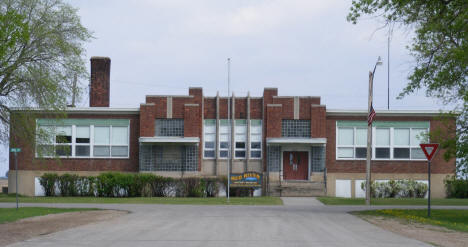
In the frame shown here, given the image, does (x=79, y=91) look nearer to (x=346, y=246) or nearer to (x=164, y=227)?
(x=164, y=227)

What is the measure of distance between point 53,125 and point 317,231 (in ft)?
71.1

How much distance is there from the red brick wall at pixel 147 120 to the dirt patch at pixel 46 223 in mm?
12143

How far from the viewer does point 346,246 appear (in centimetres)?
1216

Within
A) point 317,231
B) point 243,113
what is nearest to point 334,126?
point 243,113

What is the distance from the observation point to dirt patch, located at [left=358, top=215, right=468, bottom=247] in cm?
1360

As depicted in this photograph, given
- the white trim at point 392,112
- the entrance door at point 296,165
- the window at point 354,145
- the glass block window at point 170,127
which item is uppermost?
the white trim at point 392,112

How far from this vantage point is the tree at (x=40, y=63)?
25875 millimetres

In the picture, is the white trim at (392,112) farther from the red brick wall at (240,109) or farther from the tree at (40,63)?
the tree at (40,63)

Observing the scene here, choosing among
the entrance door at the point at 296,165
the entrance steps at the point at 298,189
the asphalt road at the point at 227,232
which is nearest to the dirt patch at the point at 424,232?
the asphalt road at the point at 227,232

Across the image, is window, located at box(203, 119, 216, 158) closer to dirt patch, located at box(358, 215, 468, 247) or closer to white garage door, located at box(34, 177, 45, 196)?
white garage door, located at box(34, 177, 45, 196)

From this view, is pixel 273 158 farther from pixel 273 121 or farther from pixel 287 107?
pixel 287 107

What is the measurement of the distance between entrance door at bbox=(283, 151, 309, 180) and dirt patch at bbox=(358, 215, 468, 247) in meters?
15.0

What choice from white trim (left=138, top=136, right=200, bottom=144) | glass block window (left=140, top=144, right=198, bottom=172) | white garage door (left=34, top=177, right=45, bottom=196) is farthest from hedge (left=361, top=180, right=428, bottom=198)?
white garage door (left=34, top=177, right=45, bottom=196)

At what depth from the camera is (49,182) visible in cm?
3288
